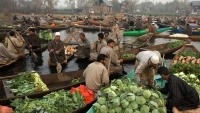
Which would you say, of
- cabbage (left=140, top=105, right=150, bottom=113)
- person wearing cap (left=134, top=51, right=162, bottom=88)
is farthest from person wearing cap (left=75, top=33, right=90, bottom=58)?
cabbage (left=140, top=105, right=150, bottom=113)

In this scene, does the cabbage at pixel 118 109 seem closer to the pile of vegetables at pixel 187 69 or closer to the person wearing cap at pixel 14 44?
the pile of vegetables at pixel 187 69

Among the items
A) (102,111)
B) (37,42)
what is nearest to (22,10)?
(37,42)

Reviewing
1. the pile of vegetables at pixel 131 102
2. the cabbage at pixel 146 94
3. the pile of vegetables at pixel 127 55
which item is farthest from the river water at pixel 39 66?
the cabbage at pixel 146 94

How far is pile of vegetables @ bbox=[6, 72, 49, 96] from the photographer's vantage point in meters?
6.50

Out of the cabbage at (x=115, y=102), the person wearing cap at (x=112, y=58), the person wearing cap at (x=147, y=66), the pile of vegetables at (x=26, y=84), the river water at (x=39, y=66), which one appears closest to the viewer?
the cabbage at (x=115, y=102)

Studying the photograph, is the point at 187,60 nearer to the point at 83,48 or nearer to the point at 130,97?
the point at 83,48

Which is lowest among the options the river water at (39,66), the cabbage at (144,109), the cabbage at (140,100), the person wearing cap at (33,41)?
the river water at (39,66)

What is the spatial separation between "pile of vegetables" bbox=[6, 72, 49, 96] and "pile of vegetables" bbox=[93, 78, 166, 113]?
8.53ft

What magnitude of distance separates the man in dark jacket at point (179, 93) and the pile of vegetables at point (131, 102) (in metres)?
0.40

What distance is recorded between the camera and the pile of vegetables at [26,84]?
6496mm

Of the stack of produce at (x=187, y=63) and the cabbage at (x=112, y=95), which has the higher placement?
the cabbage at (x=112, y=95)

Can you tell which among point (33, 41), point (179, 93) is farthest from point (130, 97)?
point (33, 41)

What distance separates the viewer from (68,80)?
840cm

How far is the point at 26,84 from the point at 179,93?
187 inches
